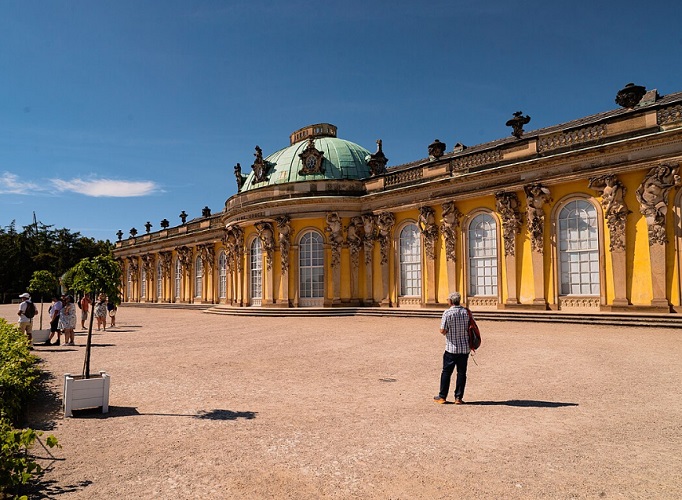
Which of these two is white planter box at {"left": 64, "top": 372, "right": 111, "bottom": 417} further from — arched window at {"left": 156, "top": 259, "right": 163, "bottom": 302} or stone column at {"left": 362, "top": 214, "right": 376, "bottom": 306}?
arched window at {"left": 156, "top": 259, "right": 163, "bottom": 302}

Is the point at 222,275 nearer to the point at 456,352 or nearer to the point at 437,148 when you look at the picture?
the point at 437,148

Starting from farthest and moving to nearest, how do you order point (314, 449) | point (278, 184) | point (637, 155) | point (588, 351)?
1. point (278, 184)
2. point (637, 155)
3. point (588, 351)
4. point (314, 449)

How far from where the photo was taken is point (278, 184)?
28.3 metres

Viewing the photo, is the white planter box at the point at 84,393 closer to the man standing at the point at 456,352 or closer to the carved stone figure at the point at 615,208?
the man standing at the point at 456,352

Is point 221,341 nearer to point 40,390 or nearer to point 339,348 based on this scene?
point 339,348

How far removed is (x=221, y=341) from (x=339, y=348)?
4.39 metres

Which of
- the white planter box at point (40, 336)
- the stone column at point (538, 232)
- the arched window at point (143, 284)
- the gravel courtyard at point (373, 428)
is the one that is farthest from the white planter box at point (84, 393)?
the arched window at point (143, 284)

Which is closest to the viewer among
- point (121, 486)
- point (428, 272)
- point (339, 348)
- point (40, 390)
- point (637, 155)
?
point (121, 486)

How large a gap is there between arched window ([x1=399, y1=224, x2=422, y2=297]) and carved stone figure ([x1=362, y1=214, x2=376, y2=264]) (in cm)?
182

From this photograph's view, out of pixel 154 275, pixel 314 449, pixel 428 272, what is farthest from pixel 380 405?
pixel 154 275

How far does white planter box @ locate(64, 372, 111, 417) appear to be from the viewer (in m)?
6.67

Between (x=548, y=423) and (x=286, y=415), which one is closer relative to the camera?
(x=548, y=423)

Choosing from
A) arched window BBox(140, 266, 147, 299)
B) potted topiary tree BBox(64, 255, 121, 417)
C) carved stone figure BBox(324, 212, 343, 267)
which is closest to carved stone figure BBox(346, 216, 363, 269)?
carved stone figure BBox(324, 212, 343, 267)

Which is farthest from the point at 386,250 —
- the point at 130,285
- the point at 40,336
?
the point at 130,285
